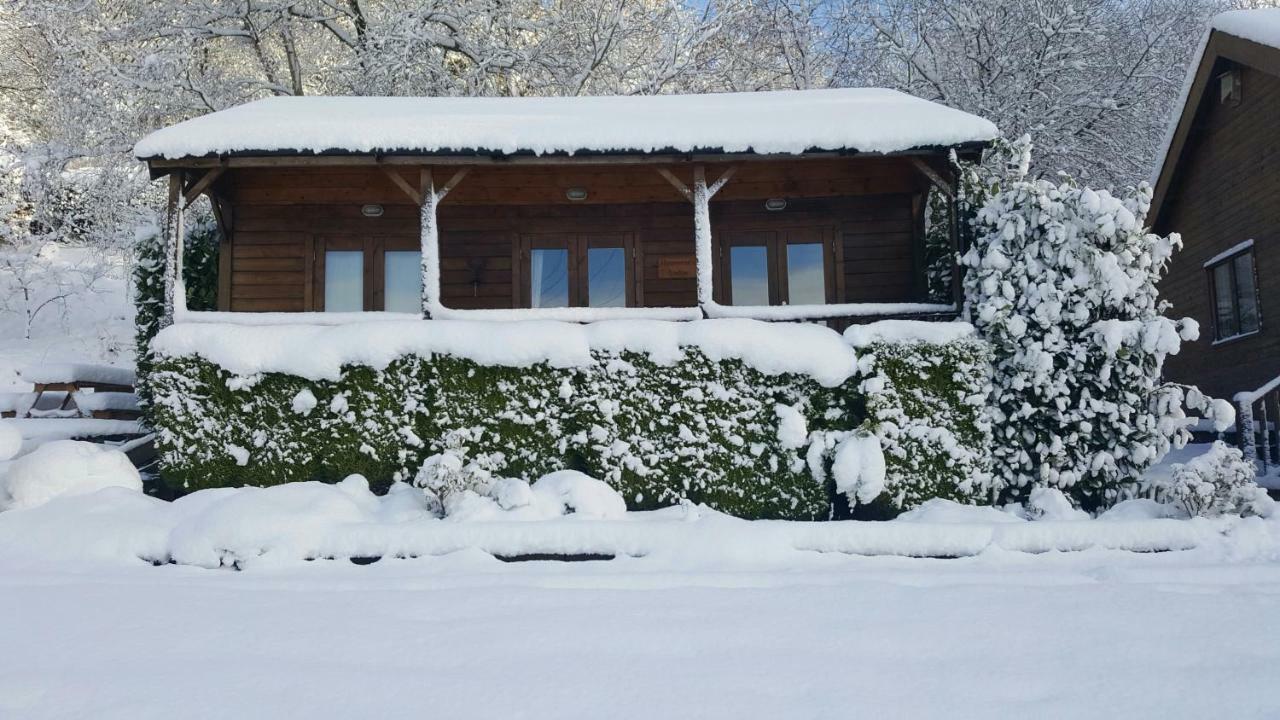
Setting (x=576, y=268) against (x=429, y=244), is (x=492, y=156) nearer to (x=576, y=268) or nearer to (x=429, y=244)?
(x=429, y=244)

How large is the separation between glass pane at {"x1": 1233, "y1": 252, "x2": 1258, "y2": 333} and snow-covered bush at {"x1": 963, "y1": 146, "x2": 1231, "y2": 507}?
22.1ft

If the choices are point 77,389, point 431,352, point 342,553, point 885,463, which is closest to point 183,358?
point 431,352

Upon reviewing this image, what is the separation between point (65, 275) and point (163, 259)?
17835 millimetres

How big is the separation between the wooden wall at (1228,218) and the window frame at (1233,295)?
2.9 inches

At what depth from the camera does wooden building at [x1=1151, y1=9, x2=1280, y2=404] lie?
481 inches

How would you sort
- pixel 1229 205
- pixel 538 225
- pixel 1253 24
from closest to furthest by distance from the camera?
pixel 1253 24 < pixel 538 225 < pixel 1229 205

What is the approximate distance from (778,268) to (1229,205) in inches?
313

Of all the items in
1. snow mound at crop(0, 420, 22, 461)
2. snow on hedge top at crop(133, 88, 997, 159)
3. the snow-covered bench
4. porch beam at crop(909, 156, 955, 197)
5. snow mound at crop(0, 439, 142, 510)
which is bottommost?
snow mound at crop(0, 439, 142, 510)

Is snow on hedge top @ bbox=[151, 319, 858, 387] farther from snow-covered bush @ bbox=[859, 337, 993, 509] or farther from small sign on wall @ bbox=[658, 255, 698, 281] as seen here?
small sign on wall @ bbox=[658, 255, 698, 281]

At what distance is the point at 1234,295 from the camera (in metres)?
13.6

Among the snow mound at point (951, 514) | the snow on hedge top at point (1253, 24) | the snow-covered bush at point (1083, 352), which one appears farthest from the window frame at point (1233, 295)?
the snow mound at point (951, 514)

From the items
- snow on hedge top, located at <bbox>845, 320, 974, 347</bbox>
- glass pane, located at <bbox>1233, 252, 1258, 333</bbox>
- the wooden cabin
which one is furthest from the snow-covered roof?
snow on hedge top, located at <bbox>845, 320, 974, 347</bbox>

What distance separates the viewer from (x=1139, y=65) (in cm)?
1791

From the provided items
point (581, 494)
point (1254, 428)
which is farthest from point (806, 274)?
point (581, 494)
